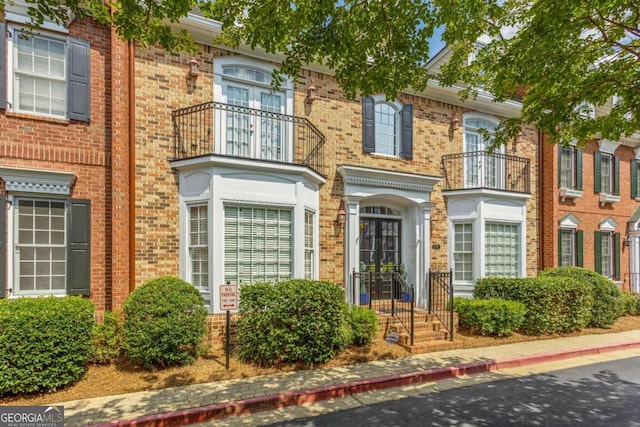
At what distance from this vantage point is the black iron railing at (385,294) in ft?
28.0

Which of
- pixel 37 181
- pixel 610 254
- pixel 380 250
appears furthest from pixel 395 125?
pixel 610 254

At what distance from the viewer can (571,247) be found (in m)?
12.8

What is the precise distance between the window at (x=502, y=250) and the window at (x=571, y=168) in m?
3.37

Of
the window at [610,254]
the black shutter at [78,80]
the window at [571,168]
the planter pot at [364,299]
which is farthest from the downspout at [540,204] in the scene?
the black shutter at [78,80]

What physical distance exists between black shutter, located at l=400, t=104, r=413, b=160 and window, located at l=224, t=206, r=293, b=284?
430 centimetres

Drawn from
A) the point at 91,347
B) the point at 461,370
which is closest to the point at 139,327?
the point at 91,347

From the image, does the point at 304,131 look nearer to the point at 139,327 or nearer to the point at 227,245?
the point at 227,245

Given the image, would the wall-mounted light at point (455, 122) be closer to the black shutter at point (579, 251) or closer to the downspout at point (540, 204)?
the downspout at point (540, 204)

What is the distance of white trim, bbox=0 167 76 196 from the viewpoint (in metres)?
6.41

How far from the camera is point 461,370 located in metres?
6.59

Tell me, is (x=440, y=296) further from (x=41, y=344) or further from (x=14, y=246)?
(x=14, y=246)

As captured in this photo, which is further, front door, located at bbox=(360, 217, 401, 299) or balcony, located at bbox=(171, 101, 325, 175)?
front door, located at bbox=(360, 217, 401, 299)

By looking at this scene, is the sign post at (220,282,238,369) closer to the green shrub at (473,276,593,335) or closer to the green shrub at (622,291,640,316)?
the green shrub at (473,276,593,335)

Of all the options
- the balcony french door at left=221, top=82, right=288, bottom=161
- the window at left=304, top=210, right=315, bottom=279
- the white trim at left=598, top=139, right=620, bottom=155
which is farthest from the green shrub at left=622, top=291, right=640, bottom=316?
the balcony french door at left=221, top=82, right=288, bottom=161
